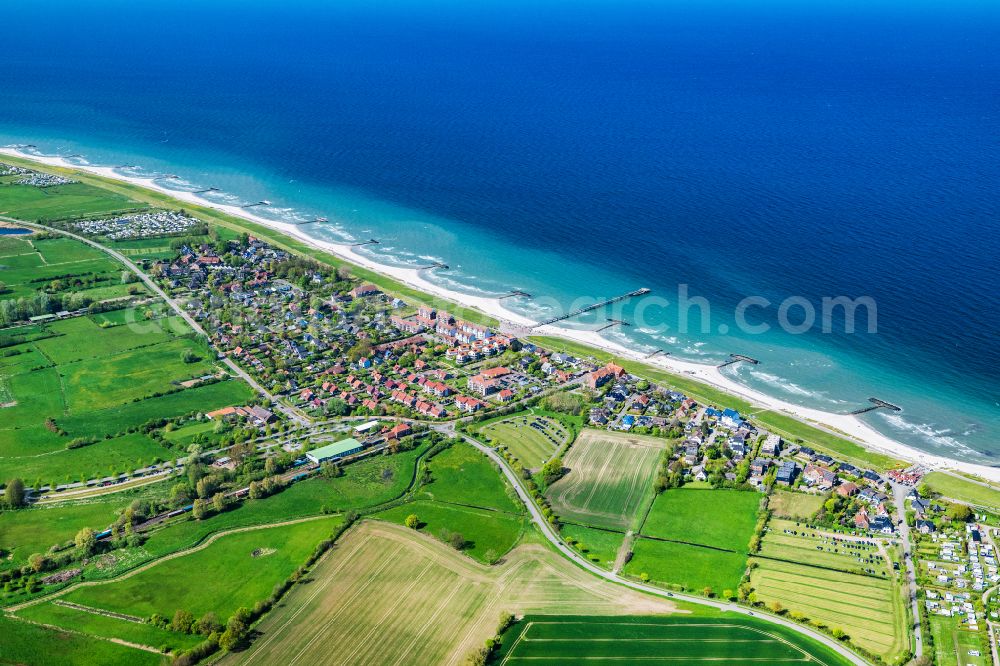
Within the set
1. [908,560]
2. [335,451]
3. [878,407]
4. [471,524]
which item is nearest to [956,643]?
[908,560]

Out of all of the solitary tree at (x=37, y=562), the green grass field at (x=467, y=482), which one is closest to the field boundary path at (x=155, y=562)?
the solitary tree at (x=37, y=562)

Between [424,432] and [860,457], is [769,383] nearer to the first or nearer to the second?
[860,457]

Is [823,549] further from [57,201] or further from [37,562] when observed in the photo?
[57,201]

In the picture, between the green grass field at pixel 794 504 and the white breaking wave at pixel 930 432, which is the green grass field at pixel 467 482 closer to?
the green grass field at pixel 794 504

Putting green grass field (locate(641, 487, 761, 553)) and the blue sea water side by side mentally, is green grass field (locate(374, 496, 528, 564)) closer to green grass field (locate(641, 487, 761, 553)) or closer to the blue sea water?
green grass field (locate(641, 487, 761, 553))

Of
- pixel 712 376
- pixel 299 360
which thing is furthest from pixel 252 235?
pixel 712 376

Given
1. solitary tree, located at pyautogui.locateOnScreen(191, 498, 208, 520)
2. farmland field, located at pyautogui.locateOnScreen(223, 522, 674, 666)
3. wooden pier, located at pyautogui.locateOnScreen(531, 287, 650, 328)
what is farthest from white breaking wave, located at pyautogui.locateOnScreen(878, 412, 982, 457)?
solitary tree, located at pyautogui.locateOnScreen(191, 498, 208, 520)
